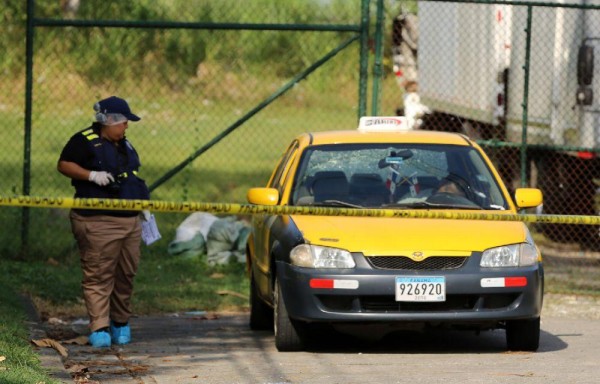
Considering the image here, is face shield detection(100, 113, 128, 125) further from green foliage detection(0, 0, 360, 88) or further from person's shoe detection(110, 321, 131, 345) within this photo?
green foliage detection(0, 0, 360, 88)

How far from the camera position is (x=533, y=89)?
1658 cm

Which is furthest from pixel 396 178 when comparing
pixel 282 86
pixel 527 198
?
pixel 282 86

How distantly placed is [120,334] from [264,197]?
4.59 ft

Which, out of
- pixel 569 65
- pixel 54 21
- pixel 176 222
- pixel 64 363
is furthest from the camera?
pixel 176 222

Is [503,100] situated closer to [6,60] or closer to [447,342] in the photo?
[447,342]

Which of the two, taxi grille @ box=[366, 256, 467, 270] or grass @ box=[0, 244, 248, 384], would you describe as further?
grass @ box=[0, 244, 248, 384]

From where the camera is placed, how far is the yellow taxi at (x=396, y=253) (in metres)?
9.94

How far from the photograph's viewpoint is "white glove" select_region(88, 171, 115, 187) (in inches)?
409

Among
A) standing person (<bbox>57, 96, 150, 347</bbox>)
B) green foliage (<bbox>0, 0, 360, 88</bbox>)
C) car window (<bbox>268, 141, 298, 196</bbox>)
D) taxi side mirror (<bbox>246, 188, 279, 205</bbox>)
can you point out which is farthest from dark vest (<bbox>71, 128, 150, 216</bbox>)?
green foliage (<bbox>0, 0, 360, 88</bbox>)

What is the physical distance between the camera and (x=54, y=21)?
14.0 metres

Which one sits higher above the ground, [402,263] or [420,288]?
[402,263]

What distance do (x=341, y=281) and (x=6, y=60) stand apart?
14.8 meters

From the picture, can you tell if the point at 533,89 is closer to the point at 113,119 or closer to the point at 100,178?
the point at 113,119

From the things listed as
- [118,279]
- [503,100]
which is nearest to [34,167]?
[503,100]
